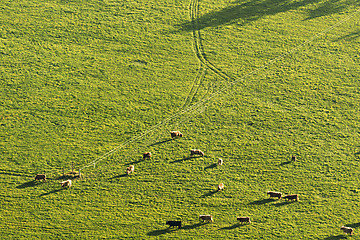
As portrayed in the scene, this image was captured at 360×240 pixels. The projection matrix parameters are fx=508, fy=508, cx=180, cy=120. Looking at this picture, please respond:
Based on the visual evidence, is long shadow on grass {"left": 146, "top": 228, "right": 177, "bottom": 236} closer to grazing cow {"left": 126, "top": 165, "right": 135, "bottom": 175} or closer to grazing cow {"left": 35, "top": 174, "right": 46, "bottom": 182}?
grazing cow {"left": 126, "top": 165, "right": 135, "bottom": 175}

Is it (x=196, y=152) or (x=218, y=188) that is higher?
(x=196, y=152)

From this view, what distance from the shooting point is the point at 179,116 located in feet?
219

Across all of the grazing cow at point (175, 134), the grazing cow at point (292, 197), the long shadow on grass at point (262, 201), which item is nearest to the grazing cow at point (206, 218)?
the long shadow on grass at point (262, 201)

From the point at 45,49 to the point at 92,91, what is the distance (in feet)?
40.9

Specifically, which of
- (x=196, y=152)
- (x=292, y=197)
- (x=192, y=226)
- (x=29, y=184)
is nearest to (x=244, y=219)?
(x=192, y=226)

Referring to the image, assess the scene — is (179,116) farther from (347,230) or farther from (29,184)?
(347,230)

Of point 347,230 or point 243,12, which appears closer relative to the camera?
point 347,230

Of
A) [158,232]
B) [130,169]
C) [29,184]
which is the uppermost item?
[130,169]

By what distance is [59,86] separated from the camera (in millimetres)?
71125

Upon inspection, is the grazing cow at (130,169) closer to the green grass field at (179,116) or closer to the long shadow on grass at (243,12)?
the green grass field at (179,116)

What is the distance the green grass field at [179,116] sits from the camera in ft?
178

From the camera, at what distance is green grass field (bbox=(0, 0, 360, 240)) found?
178ft

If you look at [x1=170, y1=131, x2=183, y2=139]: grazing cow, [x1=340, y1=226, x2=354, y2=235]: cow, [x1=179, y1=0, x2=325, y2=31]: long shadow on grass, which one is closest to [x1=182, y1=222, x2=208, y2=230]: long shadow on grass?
[x1=170, y1=131, x2=183, y2=139]: grazing cow

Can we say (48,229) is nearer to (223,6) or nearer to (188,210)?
(188,210)
